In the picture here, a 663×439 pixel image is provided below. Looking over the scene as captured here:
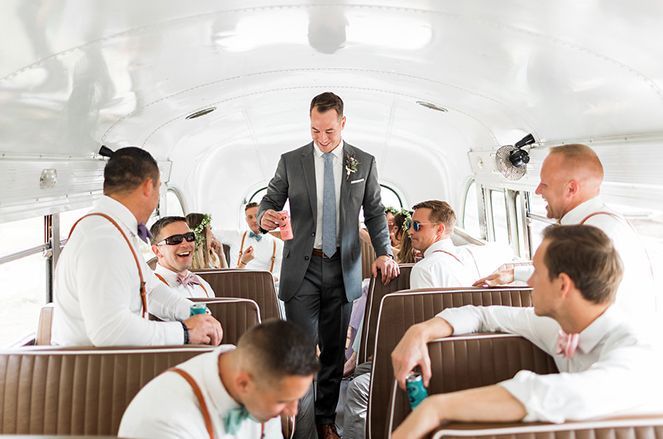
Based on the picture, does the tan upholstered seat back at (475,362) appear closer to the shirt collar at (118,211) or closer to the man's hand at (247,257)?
the shirt collar at (118,211)

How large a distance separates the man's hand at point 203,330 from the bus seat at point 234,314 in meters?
0.78

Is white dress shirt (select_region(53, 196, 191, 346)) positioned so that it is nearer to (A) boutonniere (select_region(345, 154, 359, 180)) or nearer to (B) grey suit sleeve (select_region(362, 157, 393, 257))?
(A) boutonniere (select_region(345, 154, 359, 180))

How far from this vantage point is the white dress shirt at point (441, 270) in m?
3.90

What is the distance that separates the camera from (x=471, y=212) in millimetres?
8484

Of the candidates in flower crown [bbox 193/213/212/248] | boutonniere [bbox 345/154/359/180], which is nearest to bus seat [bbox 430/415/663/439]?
boutonniere [bbox 345/154/359/180]

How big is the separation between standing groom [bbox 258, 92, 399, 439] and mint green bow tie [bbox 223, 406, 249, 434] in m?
2.03

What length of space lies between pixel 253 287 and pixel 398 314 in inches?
61.8

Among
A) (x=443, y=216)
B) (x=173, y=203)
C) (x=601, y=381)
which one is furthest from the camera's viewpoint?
(x=173, y=203)

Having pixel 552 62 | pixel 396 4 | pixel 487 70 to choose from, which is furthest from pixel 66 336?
pixel 487 70

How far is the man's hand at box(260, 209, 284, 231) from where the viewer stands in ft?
12.0

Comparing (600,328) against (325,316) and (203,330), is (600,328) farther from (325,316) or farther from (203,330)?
(325,316)

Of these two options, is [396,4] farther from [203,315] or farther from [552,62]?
[203,315]

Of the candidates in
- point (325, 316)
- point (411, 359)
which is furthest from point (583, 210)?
point (325, 316)

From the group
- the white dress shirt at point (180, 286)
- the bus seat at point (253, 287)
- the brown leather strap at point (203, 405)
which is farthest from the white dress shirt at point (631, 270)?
the bus seat at point (253, 287)
